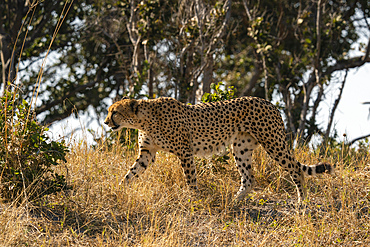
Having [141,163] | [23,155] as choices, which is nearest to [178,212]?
[141,163]

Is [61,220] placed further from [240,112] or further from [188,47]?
[188,47]

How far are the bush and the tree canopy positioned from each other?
3.08 metres

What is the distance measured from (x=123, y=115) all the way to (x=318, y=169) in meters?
2.25

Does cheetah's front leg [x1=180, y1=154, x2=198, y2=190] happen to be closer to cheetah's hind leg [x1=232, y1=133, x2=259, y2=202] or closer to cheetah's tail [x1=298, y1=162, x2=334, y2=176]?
cheetah's hind leg [x1=232, y1=133, x2=259, y2=202]

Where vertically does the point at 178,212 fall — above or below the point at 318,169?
below

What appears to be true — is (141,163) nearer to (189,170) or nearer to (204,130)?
(189,170)

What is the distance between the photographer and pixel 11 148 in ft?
15.2

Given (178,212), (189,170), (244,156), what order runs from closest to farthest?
(178,212) → (189,170) → (244,156)

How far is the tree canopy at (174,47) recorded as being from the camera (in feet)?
27.8

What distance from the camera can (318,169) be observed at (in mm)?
5457

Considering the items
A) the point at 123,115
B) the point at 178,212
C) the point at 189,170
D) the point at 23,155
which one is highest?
the point at 123,115

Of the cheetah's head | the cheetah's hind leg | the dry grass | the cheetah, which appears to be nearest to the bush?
the dry grass

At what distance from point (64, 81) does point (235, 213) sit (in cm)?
642

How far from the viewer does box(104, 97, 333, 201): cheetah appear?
5.32 metres
